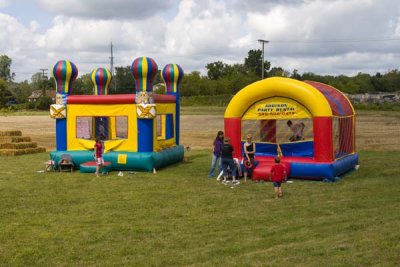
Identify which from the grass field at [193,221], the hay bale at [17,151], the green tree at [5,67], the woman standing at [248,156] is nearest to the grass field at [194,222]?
the grass field at [193,221]

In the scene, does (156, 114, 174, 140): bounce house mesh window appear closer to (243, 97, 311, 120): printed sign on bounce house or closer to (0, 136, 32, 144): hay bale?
(243, 97, 311, 120): printed sign on bounce house

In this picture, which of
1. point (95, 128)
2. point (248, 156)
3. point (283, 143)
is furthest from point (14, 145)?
point (248, 156)

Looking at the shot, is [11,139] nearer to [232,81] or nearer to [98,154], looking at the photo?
[98,154]

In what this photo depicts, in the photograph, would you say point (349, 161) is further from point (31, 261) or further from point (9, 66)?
point (9, 66)

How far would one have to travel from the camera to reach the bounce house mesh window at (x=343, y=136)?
15.0 metres

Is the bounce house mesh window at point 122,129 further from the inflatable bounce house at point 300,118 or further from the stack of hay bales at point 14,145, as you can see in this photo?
the inflatable bounce house at point 300,118

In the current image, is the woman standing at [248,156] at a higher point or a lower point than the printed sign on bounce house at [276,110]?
lower

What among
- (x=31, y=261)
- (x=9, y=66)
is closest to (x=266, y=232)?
(x=31, y=261)

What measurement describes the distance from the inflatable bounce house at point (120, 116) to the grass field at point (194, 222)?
125 centimetres

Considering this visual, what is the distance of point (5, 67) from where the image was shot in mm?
123312

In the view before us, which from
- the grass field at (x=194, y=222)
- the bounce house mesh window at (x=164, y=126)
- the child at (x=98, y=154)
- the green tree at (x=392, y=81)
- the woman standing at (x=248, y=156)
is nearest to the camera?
the grass field at (x=194, y=222)

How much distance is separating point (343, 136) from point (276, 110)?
8.56 ft

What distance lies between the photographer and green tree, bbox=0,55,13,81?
402 ft

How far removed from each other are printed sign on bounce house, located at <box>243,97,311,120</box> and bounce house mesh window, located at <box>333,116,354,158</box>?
1.37 metres
